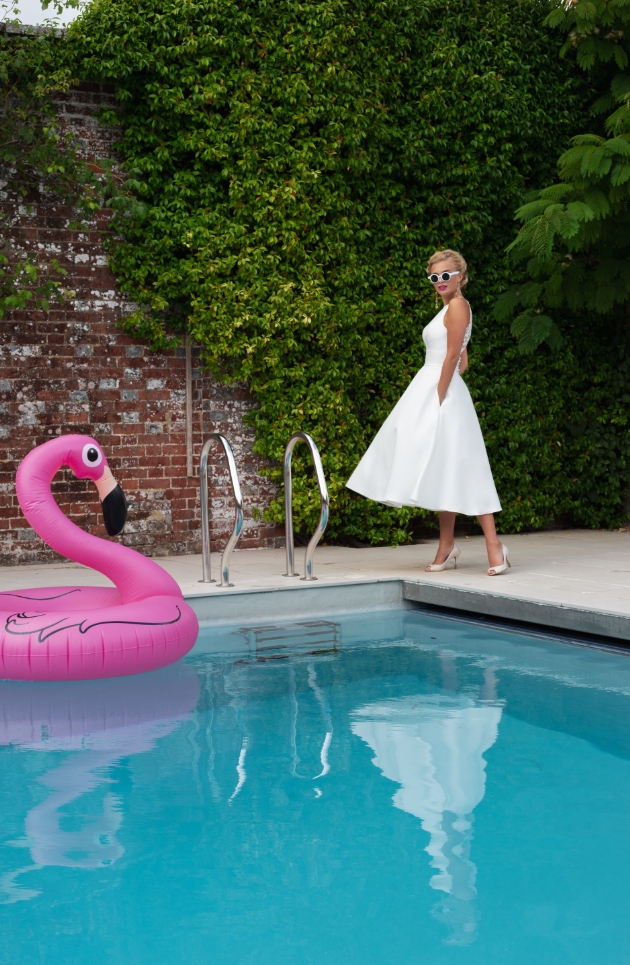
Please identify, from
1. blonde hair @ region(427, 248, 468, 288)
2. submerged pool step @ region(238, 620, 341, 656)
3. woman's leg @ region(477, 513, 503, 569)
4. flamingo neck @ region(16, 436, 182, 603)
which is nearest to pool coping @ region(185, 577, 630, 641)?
submerged pool step @ region(238, 620, 341, 656)

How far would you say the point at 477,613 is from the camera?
5.66 metres

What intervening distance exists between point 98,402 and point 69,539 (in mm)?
2699

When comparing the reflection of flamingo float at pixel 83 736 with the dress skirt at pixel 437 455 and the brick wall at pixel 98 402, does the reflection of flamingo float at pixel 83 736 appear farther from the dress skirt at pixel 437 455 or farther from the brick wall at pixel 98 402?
the brick wall at pixel 98 402

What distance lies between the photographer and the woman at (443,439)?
5805mm

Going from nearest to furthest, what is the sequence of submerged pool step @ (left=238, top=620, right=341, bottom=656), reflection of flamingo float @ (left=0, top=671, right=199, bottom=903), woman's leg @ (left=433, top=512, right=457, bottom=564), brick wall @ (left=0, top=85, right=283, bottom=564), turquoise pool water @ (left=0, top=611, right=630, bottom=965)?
turquoise pool water @ (left=0, top=611, right=630, bottom=965)
reflection of flamingo float @ (left=0, top=671, right=199, bottom=903)
submerged pool step @ (left=238, top=620, right=341, bottom=656)
woman's leg @ (left=433, top=512, right=457, bottom=564)
brick wall @ (left=0, top=85, right=283, bottom=564)

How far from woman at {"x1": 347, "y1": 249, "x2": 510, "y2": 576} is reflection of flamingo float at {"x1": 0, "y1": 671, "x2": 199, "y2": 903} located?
→ 1.94 m

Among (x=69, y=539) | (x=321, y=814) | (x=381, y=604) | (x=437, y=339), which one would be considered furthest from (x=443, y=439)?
(x=321, y=814)

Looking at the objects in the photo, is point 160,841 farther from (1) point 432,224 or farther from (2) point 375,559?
(1) point 432,224

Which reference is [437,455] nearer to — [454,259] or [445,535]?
[445,535]

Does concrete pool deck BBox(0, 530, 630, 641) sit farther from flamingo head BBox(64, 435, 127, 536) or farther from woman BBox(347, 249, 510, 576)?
flamingo head BBox(64, 435, 127, 536)

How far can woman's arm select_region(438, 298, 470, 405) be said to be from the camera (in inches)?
228

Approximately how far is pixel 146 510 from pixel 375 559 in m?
1.58

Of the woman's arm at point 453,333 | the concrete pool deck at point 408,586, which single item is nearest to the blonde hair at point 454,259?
the woman's arm at point 453,333

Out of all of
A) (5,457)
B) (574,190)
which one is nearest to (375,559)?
(5,457)
